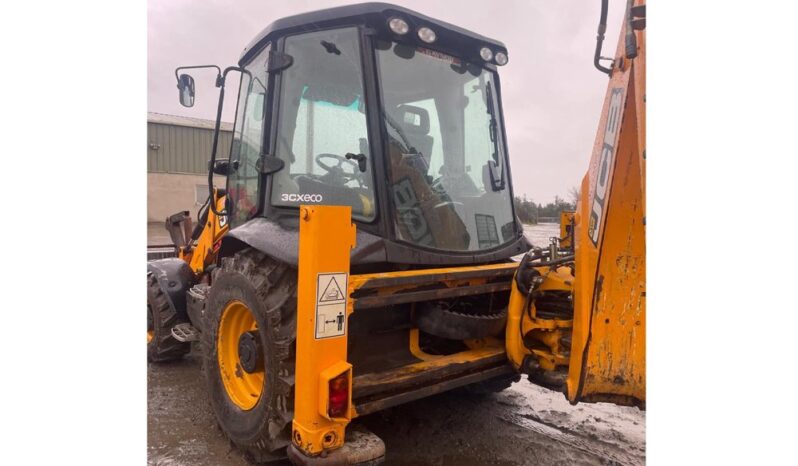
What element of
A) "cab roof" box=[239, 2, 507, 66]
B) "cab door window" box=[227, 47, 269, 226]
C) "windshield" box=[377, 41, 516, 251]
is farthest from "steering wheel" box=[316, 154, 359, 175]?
"cab roof" box=[239, 2, 507, 66]

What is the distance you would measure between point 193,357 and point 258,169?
6.44 ft

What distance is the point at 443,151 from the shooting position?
2451mm

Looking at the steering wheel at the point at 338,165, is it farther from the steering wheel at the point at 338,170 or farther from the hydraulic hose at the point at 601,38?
the hydraulic hose at the point at 601,38

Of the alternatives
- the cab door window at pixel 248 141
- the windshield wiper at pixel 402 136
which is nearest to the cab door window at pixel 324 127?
the windshield wiper at pixel 402 136

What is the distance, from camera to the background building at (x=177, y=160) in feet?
6.94

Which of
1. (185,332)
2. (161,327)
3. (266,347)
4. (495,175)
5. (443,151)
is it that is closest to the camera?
(266,347)

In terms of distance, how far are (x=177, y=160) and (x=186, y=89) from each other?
0.46 m

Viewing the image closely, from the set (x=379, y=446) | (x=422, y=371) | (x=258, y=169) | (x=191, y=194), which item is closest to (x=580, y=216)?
(x=422, y=371)

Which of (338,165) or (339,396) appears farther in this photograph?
(338,165)

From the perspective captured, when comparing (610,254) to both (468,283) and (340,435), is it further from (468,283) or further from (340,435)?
(340,435)

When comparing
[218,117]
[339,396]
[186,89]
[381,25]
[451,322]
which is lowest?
[339,396]

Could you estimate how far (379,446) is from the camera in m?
1.88

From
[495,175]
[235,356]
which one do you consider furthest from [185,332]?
[495,175]

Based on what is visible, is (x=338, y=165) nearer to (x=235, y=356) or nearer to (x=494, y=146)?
(x=494, y=146)
